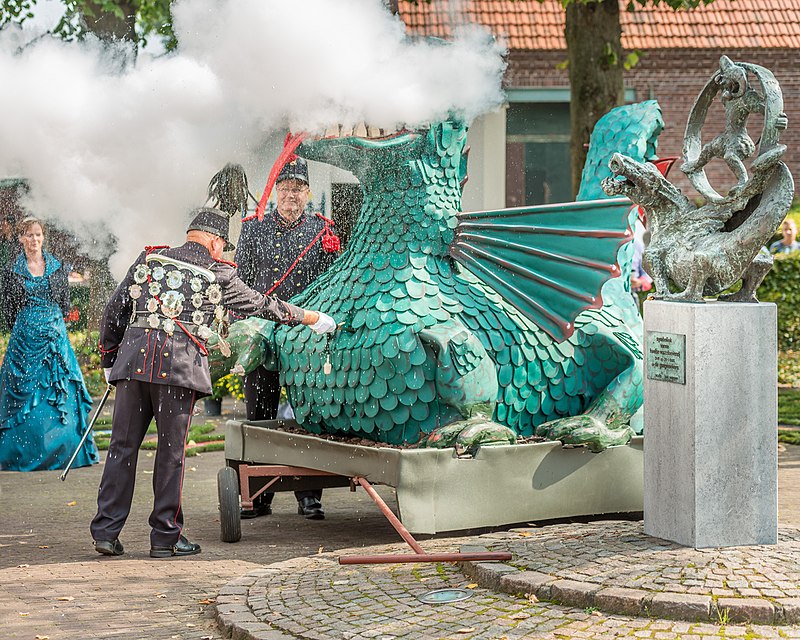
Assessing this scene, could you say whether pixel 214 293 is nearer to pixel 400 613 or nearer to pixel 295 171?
pixel 295 171

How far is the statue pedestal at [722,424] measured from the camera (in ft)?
16.5

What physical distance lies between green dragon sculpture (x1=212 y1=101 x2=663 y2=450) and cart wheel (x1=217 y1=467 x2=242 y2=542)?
491mm

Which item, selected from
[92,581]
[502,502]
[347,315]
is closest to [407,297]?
[347,315]

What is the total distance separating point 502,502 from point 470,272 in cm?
122

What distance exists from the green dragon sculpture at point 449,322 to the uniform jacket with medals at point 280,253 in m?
0.43

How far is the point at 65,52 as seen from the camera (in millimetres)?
6398

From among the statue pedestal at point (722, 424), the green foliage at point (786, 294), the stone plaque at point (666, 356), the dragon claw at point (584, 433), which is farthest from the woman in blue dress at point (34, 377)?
the green foliage at point (786, 294)

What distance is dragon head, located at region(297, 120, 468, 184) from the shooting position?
6309 mm

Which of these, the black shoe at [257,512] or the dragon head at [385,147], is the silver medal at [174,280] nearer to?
the dragon head at [385,147]

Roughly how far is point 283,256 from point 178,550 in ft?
6.11

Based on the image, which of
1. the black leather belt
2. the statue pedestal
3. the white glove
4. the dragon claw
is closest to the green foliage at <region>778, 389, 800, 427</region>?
the dragon claw

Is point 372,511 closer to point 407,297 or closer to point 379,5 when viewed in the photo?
point 407,297

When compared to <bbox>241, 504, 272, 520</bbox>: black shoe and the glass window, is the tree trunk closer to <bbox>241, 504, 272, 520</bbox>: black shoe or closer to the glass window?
<bbox>241, 504, 272, 520</bbox>: black shoe

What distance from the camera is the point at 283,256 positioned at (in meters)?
7.04
